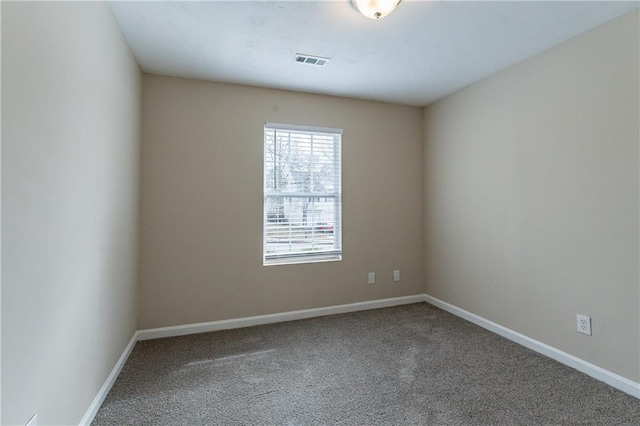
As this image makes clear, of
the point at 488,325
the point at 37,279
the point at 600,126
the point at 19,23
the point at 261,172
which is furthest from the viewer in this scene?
the point at 261,172

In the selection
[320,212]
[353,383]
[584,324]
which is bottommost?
[353,383]

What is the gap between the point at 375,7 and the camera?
6.00ft

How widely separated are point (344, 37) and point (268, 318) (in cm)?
267

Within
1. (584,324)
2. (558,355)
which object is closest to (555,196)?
(584,324)

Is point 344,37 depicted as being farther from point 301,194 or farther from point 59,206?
point 59,206

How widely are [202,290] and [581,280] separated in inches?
125

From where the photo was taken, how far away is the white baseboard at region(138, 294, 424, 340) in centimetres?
284

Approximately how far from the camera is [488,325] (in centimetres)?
296

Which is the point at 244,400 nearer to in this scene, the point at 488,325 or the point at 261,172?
the point at 261,172

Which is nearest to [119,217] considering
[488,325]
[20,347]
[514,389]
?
[20,347]

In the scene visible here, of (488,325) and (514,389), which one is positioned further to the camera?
(488,325)

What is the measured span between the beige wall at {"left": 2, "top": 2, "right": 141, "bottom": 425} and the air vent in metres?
1.31

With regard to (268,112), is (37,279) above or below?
below

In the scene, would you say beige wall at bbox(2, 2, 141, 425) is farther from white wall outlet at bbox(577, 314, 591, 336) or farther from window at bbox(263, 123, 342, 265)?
white wall outlet at bbox(577, 314, 591, 336)
